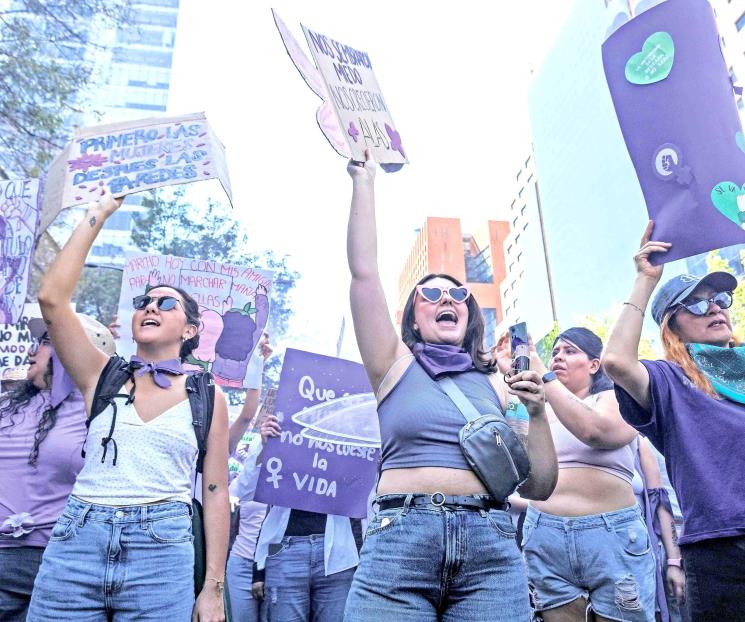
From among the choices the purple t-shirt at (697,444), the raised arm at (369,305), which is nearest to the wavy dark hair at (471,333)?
the raised arm at (369,305)

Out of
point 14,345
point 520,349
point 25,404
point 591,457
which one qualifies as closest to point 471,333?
point 520,349

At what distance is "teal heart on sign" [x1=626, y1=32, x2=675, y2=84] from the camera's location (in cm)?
293

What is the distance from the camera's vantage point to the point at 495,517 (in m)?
2.16

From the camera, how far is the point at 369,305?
96.6 inches

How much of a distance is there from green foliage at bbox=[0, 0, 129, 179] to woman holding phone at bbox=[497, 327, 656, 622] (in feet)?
36.5

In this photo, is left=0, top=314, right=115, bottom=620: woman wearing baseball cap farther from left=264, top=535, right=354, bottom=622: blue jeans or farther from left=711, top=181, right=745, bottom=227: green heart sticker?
left=711, top=181, right=745, bottom=227: green heart sticker

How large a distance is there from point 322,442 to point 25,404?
1784 millimetres

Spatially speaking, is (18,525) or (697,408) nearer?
(697,408)

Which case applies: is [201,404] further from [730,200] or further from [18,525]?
[730,200]

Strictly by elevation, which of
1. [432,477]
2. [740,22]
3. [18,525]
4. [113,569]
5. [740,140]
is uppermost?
[740,22]

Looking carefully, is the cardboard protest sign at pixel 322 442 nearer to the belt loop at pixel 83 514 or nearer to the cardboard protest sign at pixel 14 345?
the belt loop at pixel 83 514

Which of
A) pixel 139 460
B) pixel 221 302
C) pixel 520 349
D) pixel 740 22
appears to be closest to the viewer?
pixel 520 349

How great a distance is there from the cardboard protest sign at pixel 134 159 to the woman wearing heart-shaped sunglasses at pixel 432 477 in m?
1.52

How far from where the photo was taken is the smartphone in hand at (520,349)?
226cm
